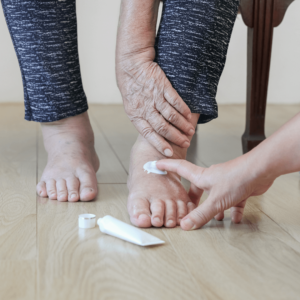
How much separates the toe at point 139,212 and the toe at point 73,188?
134 millimetres

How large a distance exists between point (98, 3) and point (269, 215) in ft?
6.72

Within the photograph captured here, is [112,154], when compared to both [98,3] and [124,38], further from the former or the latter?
[98,3]

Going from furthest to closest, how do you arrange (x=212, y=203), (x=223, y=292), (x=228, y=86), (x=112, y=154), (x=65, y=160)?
(x=228, y=86) < (x=112, y=154) < (x=65, y=160) < (x=212, y=203) < (x=223, y=292)

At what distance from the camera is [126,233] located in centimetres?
64

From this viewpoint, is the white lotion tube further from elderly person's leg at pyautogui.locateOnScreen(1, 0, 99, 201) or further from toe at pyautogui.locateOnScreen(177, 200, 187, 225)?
elderly person's leg at pyautogui.locateOnScreen(1, 0, 99, 201)

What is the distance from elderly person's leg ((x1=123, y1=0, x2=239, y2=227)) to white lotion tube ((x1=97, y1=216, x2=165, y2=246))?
0.12 metres

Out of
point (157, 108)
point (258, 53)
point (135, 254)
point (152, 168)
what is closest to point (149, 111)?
point (157, 108)

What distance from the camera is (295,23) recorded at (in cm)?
266

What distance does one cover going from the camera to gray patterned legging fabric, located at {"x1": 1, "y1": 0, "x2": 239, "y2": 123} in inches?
33.2

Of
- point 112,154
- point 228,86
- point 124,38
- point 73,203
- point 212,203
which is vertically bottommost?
point 228,86

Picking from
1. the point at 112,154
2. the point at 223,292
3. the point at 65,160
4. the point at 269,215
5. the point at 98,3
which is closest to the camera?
the point at 223,292

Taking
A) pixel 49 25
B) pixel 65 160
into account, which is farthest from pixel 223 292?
pixel 49 25

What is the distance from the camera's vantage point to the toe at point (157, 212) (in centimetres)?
71

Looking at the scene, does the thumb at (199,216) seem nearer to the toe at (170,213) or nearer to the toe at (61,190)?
the toe at (170,213)
